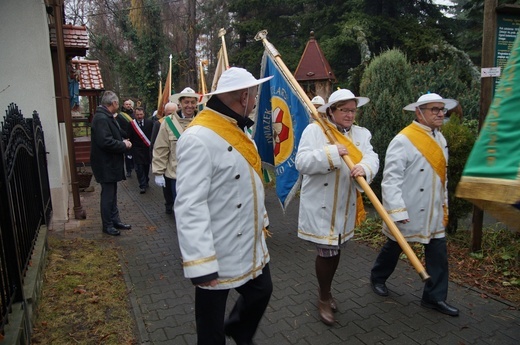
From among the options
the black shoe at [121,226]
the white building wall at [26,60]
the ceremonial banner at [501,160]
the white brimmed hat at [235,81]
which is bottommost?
the black shoe at [121,226]

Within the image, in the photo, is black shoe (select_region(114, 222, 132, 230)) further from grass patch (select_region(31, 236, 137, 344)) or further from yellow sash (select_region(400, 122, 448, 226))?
yellow sash (select_region(400, 122, 448, 226))

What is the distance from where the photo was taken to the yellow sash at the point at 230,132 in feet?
8.28

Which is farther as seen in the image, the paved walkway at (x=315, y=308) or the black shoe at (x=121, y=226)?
the black shoe at (x=121, y=226)

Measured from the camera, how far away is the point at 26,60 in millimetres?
6504

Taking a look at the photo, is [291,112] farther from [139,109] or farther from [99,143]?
[139,109]

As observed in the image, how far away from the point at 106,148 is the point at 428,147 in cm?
455

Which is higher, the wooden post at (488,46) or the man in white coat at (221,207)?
the wooden post at (488,46)

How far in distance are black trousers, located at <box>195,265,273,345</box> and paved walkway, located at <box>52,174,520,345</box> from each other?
20.6 inches

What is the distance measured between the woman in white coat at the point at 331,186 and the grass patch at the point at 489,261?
1.92m

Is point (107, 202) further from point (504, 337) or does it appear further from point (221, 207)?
point (504, 337)

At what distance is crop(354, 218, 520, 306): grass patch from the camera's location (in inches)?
175

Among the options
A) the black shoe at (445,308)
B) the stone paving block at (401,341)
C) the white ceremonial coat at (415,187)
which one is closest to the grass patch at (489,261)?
the black shoe at (445,308)

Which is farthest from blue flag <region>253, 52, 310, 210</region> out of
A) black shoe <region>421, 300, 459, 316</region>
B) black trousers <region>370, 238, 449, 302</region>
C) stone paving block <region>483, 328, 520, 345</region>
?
stone paving block <region>483, 328, 520, 345</region>

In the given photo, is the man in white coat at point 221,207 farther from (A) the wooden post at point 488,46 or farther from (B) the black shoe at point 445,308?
(A) the wooden post at point 488,46
